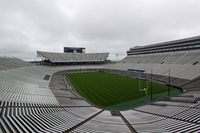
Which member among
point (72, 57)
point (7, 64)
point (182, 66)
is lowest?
point (182, 66)

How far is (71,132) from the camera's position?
15469 millimetres

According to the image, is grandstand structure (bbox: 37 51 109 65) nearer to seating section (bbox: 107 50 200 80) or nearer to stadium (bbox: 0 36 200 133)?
stadium (bbox: 0 36 200 133)

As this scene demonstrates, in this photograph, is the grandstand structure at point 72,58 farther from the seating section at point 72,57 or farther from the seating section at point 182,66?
the seating section at point 182,66

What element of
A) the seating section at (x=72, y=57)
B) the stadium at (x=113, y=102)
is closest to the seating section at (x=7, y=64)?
the stadium at (x=113, y=102)

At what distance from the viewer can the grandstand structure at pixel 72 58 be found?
331 ft

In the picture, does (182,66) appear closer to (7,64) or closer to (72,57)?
(7,64)

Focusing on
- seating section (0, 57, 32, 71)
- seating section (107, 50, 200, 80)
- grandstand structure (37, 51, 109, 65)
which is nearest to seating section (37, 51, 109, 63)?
grandstand structure (37, 51, 109, 65)

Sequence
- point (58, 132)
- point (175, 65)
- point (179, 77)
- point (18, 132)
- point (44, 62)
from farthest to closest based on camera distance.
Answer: point (44, 62) → point (175, 65) → point (179, 77) → point (58, 132) → point (18, 132)

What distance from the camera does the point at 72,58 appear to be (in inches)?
4316

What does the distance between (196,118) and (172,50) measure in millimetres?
67230

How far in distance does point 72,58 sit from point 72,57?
0.98m

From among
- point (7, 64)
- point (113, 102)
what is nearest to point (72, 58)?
point (7, 64)

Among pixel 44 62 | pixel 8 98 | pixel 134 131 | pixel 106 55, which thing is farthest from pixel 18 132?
pixel 106 55

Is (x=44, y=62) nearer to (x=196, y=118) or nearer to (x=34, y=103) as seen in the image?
(x=34, y=103)
